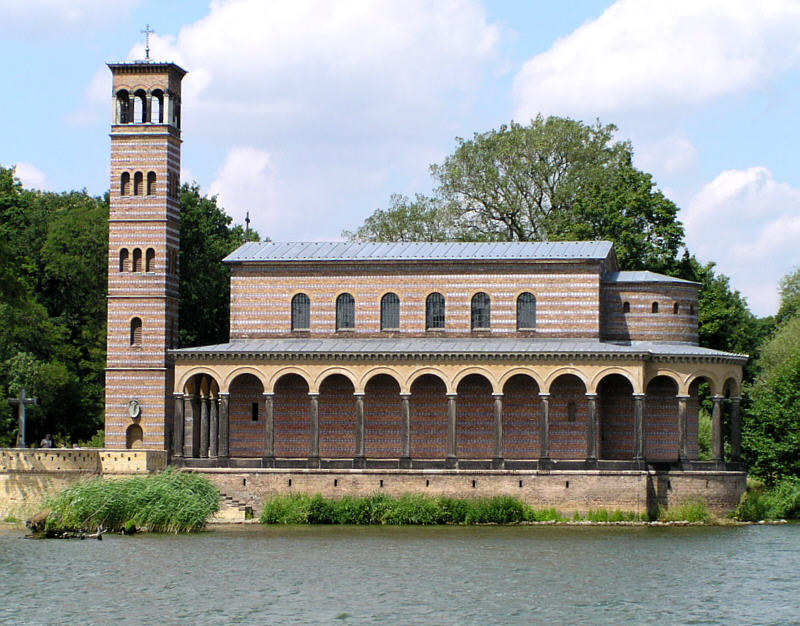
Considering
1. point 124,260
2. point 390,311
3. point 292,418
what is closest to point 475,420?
point 390,311

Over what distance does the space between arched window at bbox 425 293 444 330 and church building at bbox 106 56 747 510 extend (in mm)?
64

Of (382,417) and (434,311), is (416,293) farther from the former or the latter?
(382,417)

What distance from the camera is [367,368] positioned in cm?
5812

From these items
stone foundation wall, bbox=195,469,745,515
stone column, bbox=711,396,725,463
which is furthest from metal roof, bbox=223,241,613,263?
stone foundation wall, bbox=195,469,745,515

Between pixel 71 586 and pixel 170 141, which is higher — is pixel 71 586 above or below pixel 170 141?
below

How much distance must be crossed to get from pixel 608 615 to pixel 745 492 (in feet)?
79.4

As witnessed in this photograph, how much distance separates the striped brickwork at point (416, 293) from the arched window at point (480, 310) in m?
0.22

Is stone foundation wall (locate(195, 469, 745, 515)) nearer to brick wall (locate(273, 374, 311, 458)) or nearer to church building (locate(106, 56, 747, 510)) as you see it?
church building (locate(106, 56, 747, 510))

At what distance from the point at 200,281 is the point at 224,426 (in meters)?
17.5

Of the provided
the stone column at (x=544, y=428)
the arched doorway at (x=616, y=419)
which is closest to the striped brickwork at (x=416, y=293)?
the arched doorway at (x=616, y=419)

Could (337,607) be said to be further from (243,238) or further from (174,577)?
(243,238)

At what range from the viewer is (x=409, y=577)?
136 ft

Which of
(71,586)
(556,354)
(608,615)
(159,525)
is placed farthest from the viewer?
(556,354)

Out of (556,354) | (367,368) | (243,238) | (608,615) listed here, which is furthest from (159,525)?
(243,238)
